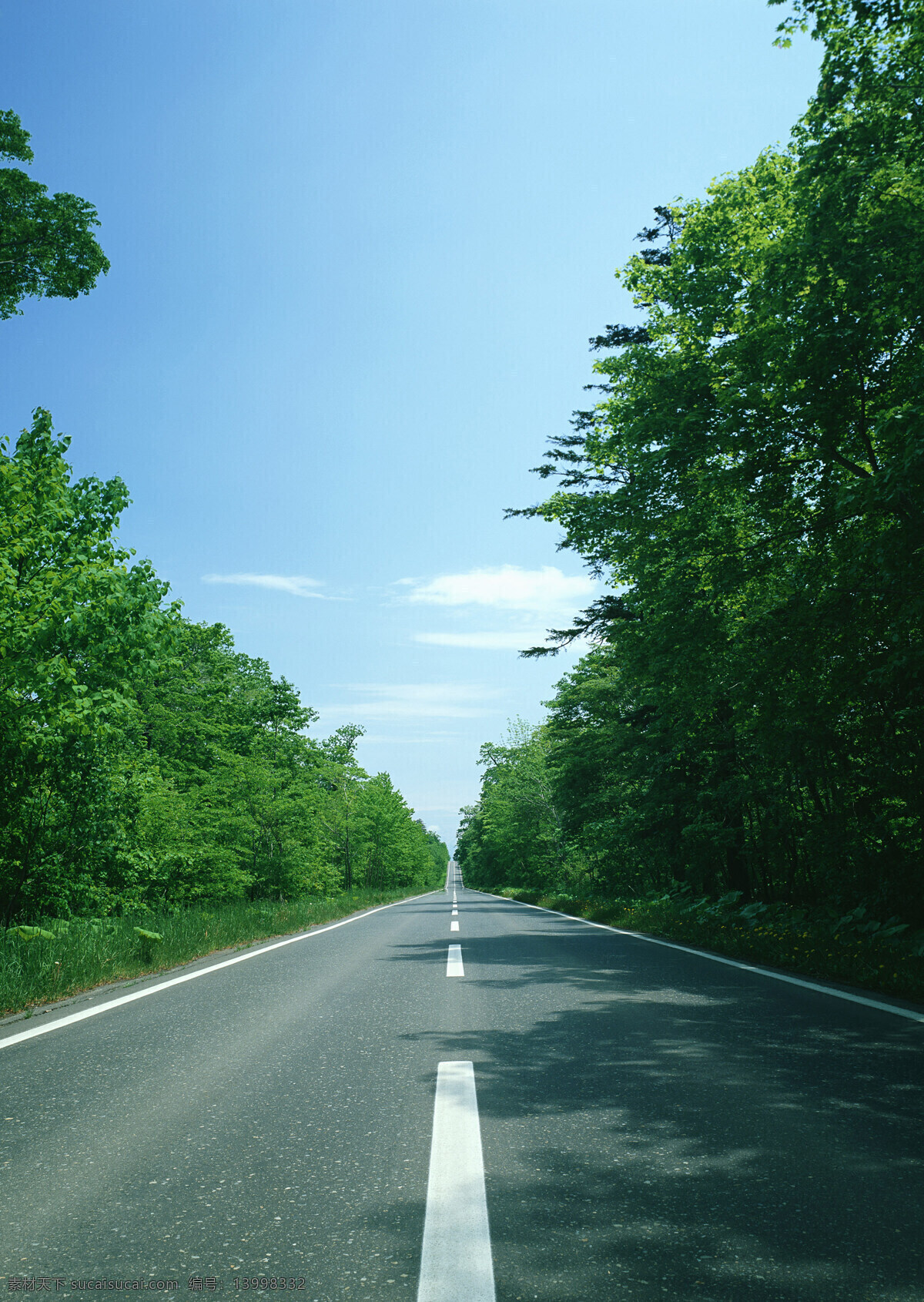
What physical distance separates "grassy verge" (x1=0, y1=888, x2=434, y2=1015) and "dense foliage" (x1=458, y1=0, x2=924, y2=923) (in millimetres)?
8994

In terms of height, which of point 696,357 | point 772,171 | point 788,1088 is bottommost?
point 788,1088

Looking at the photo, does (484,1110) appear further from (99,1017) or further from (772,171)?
(772,171)

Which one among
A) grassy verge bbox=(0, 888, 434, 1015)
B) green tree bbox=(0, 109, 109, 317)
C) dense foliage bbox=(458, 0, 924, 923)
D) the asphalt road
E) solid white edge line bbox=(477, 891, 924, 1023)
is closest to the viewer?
the asphalt road

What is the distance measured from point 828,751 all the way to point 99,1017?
10642mm

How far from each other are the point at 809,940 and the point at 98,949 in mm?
8811

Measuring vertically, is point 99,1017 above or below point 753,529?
below

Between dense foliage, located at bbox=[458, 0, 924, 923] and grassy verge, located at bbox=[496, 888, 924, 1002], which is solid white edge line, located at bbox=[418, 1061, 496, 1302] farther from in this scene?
dense foliage, located at bbox=[458, 0, 924, 923]

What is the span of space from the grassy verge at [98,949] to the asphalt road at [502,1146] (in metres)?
0.92

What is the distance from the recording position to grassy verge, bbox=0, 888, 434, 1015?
7.31m

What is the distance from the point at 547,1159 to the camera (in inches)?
130

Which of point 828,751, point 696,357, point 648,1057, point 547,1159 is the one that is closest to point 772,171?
point 696,357

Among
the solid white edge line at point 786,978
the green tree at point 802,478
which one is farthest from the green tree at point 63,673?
the solid white edge line at point 786,978

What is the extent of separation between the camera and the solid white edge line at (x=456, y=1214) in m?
2.33

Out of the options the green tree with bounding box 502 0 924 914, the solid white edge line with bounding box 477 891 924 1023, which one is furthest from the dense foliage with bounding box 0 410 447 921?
the solid white edge line with bounding box 477 891 924 1023
